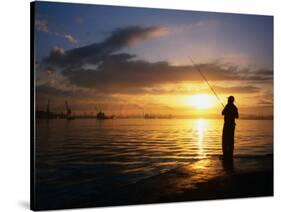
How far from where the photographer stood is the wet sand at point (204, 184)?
8.23m

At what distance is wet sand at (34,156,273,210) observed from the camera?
26.6 feet

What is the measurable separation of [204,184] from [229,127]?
3.01ft

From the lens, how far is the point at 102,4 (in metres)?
8.33

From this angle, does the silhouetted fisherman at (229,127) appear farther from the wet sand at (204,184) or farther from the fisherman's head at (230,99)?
the wet sand at (204,184)

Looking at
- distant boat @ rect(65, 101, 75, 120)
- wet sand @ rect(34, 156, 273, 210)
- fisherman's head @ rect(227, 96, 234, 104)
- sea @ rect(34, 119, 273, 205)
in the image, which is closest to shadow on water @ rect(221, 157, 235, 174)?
wet sand @ rect(34, 156, 273, 210)

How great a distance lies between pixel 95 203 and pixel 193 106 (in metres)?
1.93

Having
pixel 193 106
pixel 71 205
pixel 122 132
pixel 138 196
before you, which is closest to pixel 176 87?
pixel 193 106

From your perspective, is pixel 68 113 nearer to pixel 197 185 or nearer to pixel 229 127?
pixel 197 185

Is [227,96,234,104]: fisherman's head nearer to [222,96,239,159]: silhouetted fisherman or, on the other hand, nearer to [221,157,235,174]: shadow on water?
[222,96,239,159]: silhouetted fisherman

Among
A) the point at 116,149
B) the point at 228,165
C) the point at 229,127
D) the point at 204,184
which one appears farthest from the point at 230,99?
the point at 116,149

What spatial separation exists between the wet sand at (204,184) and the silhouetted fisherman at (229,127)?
0.15 meters

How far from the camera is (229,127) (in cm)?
903

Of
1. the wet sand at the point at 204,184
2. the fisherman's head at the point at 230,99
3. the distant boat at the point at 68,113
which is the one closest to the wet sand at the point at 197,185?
the wet sand at the point at 204,184

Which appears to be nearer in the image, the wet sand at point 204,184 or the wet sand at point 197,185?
the wet sand at point 197,185
